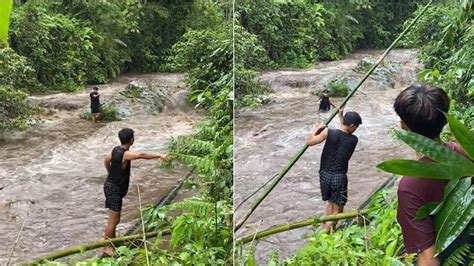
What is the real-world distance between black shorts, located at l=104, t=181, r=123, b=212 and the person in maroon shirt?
0.76 meters

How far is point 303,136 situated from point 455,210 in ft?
1.07

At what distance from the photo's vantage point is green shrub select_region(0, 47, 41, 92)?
1.21 metres

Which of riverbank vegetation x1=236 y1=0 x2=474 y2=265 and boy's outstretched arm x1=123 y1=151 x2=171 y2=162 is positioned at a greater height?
riverbank vegetation x1=236 y1=0 x2=474 y2=265

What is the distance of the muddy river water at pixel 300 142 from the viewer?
0.78 metres

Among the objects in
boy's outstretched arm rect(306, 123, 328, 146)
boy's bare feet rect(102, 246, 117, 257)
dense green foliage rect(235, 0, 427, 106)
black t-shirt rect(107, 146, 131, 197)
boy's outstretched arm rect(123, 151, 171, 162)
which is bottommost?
boy's bare feet rect(102, 246, 117, 257)

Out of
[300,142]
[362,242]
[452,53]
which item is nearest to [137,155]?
[300,142]

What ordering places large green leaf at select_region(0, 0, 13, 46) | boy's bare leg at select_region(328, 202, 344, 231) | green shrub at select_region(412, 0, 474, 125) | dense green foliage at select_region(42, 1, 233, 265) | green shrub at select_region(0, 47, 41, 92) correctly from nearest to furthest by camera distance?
large green leaf at select_region(0, 0, 13, 46), green shrub at select_region(412, 0, 474, 125), boy's bare leg at select_region(328, 202, 344, 231), green shrub at select_region(0, 47, 41, 92), dense green foliage at select_region(42, 1, 233, 265)

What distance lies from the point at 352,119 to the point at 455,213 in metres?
0.26

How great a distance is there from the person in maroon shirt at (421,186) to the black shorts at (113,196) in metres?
0.76

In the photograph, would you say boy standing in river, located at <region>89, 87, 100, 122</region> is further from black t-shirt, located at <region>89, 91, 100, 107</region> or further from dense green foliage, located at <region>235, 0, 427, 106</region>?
dense green foliage, located at <region>235, 0, 427, 106</region>

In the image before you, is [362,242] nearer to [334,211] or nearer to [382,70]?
[334,211]

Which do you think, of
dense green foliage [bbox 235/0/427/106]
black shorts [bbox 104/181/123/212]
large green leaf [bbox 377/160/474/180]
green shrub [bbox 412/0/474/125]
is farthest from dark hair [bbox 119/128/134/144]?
large green leaf [bbox 377/160/474/180]

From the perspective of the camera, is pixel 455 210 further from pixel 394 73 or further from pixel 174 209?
pixel 174 209

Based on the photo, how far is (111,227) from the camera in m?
1.26
